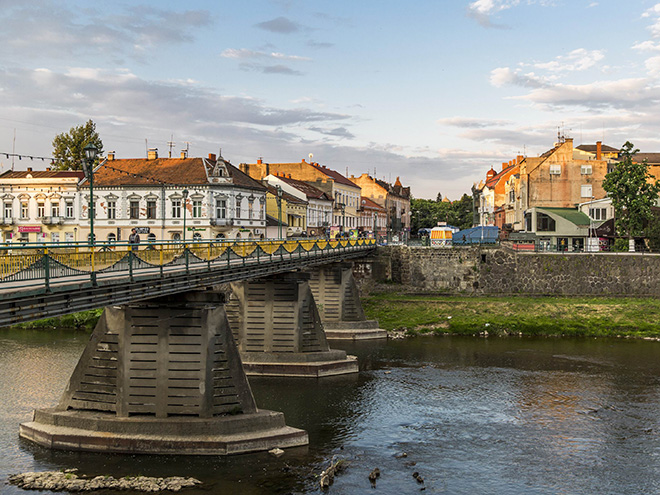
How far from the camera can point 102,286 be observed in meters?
20.5

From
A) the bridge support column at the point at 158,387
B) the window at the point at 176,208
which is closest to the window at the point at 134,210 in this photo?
the window at the point at 176,208

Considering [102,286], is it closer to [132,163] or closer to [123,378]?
[123,378]

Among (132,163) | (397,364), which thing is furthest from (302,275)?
(132,163)

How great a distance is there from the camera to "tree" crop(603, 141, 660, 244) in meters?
68.7

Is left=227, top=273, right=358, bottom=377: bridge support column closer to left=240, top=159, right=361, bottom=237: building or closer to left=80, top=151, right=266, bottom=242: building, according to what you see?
left=80, top=151, right=266, bottom=242: building

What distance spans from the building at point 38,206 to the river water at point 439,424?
69.2 ft

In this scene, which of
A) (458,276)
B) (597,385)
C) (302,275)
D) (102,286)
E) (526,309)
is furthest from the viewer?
(458,276)

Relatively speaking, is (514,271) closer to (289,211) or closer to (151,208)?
(289,211)

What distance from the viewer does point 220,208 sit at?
67.6 metres

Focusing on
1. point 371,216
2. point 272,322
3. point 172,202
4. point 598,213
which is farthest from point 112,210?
point 371,216

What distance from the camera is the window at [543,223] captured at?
7619 centimetres

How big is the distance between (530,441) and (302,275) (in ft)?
56.1

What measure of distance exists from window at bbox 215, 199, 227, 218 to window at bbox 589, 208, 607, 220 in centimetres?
3929

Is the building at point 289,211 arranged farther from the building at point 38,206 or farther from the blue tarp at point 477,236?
the building at point 38,206
